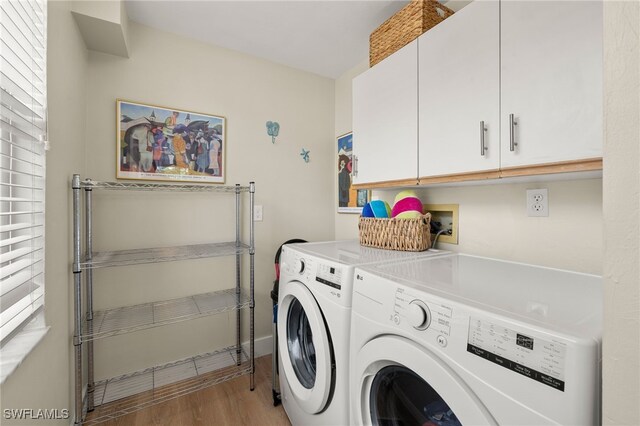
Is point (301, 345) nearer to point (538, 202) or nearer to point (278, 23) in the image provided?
point (538, 202)

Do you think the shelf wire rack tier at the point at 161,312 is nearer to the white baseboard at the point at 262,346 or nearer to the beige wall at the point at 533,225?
the white baseboard at the point at 262,346

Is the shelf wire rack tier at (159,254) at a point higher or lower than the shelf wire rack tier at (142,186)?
lower

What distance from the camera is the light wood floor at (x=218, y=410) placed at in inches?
62.2

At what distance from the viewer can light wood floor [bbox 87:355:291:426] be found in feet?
5.18

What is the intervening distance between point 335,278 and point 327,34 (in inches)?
67.2

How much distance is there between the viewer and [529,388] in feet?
1.78

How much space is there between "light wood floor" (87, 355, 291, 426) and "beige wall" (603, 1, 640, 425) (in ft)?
5.39

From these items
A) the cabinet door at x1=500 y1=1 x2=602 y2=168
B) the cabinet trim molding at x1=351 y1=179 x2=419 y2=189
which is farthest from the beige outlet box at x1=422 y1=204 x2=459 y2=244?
the cabinet door at x1=500 y1=1 x2=602 y2=168

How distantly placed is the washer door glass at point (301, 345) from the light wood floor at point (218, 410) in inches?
14.9

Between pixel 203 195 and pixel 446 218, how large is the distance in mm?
1646

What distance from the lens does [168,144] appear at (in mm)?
1935

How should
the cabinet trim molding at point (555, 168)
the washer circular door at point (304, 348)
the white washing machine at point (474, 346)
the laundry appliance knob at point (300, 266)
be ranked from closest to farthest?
the white washing machine at point (474, 346) < the cabinet trim molding at point (555, 168) < the washer circular door at point (304, 348) < the laundry appliance knob at point (300, 266)

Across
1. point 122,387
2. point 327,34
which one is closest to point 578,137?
point 327,34

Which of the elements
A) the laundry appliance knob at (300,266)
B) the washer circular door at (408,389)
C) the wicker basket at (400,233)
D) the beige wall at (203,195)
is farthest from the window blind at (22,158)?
the wicker basket at (400,233)
